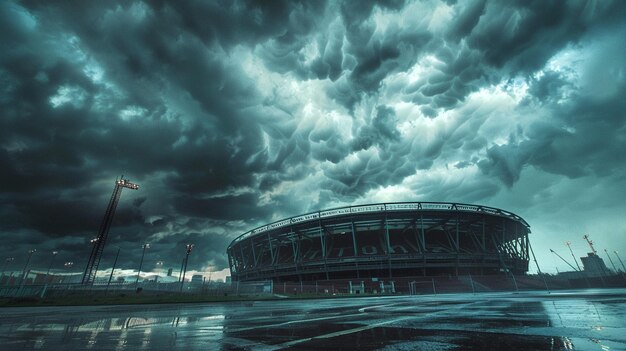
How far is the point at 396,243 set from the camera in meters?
63.6

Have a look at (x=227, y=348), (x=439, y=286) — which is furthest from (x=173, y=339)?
(x=439, y=286)

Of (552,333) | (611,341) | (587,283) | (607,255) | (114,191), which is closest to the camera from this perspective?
(611,341)

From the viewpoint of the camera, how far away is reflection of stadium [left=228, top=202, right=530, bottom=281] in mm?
52594

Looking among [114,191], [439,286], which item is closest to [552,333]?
[439,286]

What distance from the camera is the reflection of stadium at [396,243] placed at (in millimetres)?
52594

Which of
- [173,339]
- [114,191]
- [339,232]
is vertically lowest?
[173,339]

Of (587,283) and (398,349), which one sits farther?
(587,283)

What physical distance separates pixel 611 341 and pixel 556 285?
54.2m

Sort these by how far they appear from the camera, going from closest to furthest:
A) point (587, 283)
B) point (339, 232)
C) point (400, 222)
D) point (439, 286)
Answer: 1. point (587, 283)
2. point (439, 286)
3. point (400, 222)
4. point (339, 232)

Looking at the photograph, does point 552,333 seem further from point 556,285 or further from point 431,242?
point 431,242

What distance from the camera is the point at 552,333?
10.8 feet

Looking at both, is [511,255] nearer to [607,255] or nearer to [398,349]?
[607,255]

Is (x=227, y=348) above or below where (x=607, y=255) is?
below

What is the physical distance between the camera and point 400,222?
189ft
